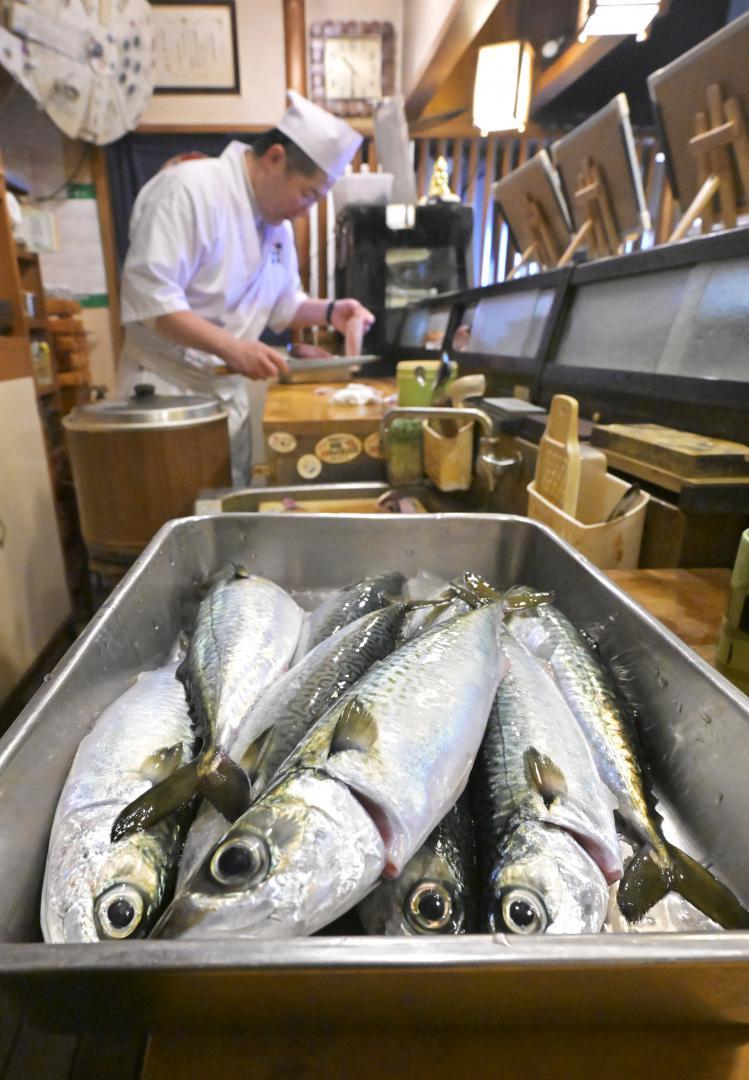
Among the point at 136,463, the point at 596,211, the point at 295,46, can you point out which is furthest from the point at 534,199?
the point at 295,46

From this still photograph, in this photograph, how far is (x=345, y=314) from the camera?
13.7ft

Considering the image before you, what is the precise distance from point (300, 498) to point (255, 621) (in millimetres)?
1079

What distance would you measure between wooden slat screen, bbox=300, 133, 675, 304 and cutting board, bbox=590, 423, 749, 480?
16.3 feet

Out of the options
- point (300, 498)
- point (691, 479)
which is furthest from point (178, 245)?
point (691, 479)

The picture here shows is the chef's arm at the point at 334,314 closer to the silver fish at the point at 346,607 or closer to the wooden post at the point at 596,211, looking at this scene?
the wooden post at the point at 596,211

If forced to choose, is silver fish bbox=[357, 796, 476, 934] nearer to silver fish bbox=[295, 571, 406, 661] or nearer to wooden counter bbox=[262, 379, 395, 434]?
silver fish bbox=[295, 571, 406, 661]

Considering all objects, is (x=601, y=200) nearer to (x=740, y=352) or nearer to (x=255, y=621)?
(x=740, y=352)

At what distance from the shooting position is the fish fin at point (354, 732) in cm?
58

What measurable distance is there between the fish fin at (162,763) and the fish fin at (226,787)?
0.35 ft

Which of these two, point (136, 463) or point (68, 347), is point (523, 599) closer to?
point (136, 463)

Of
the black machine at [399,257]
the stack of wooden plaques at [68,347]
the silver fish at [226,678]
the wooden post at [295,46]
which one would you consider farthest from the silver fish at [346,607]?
the wooden post at [295,46]

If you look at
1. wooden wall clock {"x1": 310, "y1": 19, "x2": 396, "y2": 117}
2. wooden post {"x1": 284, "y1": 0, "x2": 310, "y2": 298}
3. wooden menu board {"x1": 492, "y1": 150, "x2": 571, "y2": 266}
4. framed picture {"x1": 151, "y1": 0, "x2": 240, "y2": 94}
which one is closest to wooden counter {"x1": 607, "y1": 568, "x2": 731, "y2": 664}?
wooden menu board {"x1": 492, "y1": 150, "x2": 571, "y2": 266}

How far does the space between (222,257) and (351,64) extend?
3.49 m

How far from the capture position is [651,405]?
153cm
